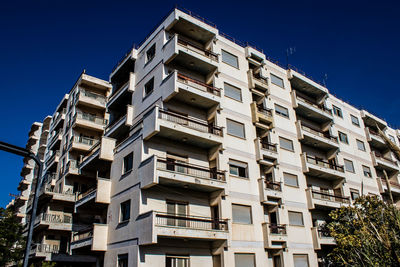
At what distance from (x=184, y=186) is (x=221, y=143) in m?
4.79

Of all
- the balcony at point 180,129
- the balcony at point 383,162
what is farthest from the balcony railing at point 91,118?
the balcony at point 383,162

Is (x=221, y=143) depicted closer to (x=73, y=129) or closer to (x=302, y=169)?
(x=302, y=169)

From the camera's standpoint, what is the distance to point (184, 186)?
24.8 m

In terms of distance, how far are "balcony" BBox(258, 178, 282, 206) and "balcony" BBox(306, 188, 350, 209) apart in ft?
14.0

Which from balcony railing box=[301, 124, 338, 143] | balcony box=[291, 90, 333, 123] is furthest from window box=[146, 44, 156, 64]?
balcony railing box=[301, 124, 338, 143]

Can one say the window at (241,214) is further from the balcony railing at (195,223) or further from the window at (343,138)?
the window at (343,138)

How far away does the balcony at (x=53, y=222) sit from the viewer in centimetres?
3319

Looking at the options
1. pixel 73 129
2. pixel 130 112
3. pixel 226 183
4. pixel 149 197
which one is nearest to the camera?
pixel 149 197

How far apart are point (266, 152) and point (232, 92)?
6.41 meters

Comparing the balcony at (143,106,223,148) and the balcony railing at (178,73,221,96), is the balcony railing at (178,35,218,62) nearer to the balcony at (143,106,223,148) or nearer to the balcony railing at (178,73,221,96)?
the balcony railing at (178,73,221,96)

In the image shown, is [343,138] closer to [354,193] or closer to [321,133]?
[321,133]

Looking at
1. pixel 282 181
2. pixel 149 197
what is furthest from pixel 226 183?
pixel 282 181

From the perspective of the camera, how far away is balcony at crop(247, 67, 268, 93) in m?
32.9

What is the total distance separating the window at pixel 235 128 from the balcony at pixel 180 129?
171cm
